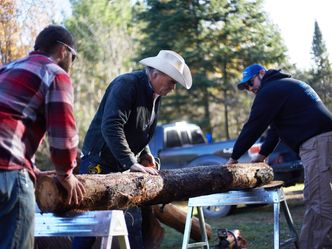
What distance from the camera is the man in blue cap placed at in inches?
209

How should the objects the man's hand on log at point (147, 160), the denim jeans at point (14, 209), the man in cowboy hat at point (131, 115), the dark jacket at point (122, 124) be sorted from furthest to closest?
the man's hand on log at point (147, 160) < the man in cowboy hat at point (131, 115) < the dark jacket at point (122, 124) < the denim jeans at point (14, 209)

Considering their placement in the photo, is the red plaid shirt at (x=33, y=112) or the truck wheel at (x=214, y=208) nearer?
the red plaid shirt at (x=33, y=112)

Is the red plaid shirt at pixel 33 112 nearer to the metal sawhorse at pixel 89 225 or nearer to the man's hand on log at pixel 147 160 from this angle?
Answer: the metal sawhorse at pixel 89 225

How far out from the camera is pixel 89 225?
365 cm

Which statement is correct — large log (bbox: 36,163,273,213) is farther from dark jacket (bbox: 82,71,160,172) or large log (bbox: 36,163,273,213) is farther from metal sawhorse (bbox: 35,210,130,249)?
dark jacket (bbox: 82,71,160,172)

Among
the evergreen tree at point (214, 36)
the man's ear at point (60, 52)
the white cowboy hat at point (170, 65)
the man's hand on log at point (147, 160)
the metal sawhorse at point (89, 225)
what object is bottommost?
the metal sawhorse at point (89, 225)

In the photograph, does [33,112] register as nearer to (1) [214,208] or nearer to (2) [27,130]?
(2) [27,130]

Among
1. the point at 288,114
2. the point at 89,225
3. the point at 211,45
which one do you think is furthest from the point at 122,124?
the point at 211,45

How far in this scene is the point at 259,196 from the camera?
5.59 metres

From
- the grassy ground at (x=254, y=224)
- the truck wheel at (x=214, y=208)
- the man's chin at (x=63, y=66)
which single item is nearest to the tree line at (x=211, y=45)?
the truck wheel at (x=214, y=208)

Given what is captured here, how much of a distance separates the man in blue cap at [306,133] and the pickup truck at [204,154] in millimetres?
4404

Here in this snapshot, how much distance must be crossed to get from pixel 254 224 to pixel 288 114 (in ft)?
12.6

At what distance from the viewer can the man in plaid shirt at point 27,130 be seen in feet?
9.77

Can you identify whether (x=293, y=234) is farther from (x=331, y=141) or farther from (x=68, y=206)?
(x=68, y=206)
